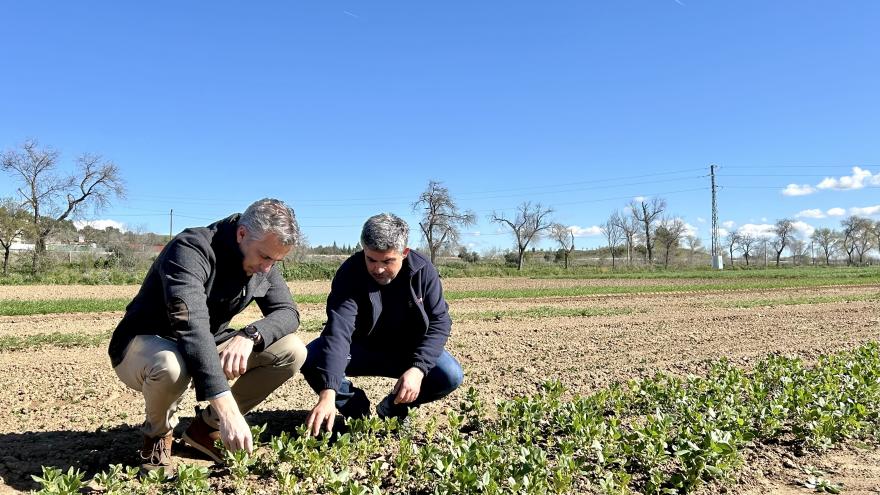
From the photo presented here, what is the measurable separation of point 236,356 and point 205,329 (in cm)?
33

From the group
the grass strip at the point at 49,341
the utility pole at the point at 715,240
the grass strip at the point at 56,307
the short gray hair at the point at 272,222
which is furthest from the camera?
the utility pole at the point at 715,240

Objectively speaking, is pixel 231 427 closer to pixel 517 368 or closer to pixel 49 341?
pixel 517 368

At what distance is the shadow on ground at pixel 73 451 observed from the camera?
321 cm

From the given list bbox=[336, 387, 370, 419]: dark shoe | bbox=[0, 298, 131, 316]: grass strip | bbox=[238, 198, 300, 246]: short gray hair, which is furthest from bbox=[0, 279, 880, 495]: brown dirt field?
bbox=[238, 198, 300, 246]: short gray hair

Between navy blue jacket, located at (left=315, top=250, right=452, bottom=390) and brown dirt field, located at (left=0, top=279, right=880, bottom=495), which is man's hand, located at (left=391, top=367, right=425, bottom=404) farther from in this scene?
brown dirt field, located at (left=0, top=279, right=880, bottom=495)

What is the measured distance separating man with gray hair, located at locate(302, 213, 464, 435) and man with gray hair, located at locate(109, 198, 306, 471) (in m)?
0.34

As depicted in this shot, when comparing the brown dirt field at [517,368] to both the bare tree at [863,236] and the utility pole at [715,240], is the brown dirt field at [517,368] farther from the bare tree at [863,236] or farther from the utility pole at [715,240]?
the bare tree at [863,236]

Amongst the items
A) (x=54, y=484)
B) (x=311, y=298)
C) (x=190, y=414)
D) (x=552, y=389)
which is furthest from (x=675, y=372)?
(x=311, y=298)

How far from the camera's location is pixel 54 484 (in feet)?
8.02

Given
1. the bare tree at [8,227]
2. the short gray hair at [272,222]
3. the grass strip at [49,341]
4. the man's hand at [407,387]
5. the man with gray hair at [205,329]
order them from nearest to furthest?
the man with gray hair at [205,329] < the short gray hair at [272,222] < the man's hand at [407,387] < the grass strip at [49,341] < the bare tree at [8,227]

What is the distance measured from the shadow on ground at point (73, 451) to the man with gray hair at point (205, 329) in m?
0.29

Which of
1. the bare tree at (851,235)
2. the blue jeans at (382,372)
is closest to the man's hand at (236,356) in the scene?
the blue jeans at (382,372)

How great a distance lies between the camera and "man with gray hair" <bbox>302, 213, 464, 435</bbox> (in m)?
3.39

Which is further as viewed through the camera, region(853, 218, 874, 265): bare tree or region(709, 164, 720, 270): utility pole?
region(853, 218, 874, 265): bare tree
